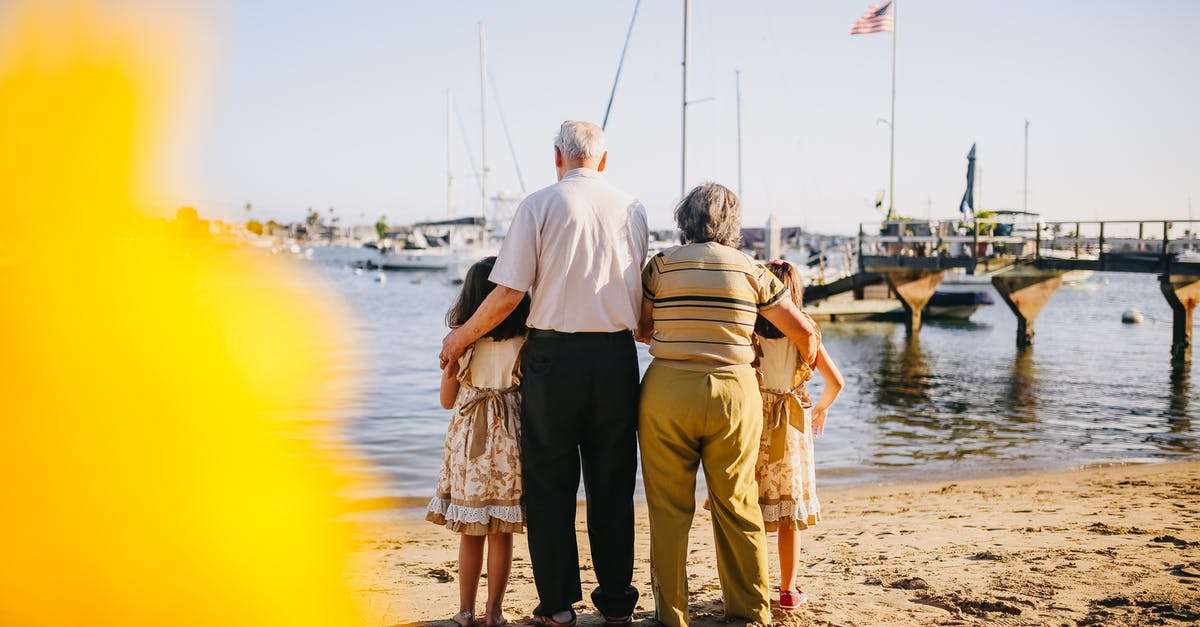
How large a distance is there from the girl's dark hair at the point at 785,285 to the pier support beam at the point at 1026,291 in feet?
72.1

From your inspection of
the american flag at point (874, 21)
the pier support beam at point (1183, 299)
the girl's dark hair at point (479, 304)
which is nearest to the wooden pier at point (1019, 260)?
the pier support beam at point (1183, 299)

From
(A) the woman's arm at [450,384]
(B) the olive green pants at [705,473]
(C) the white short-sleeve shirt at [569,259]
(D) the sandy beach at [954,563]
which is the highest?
(C) the white short-sleeve shirt at [569,259]

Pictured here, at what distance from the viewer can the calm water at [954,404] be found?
36.1 feet

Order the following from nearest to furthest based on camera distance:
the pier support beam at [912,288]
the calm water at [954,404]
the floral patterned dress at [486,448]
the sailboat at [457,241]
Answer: the floral patterned dress at [486,448] → the calm water at [954,404] → the pier support beam at [912,288] → the sailboat at [457,241]

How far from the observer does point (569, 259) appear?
4004 millimetres

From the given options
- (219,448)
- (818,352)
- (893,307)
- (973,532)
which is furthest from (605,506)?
(893,307)

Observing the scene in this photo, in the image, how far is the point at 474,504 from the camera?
4.10 m

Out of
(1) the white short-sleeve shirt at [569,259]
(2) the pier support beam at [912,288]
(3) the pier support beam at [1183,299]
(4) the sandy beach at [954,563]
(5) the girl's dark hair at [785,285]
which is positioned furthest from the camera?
(2) the pier support beam at [912,288]

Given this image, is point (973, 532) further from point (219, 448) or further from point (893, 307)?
point (893, 307)

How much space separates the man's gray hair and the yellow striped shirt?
557 mm

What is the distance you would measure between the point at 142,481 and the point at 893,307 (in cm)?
2712

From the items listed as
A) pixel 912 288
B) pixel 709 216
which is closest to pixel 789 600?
pixel 709 216

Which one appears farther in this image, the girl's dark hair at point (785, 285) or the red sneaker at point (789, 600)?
the red sneaker at point (789, 600)

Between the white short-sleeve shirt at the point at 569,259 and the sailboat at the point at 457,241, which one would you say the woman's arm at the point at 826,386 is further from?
the sailboat at the point at 457,241
